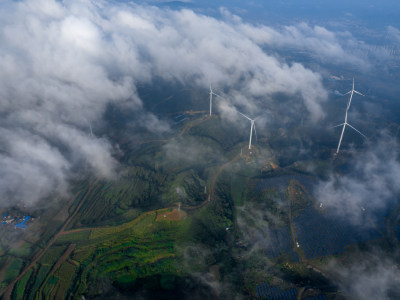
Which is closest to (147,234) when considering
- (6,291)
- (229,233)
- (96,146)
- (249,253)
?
(229,233)

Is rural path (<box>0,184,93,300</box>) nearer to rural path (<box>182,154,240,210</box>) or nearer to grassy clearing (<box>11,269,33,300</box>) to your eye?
grassy clearing (<box>11,269,33,300</box>)

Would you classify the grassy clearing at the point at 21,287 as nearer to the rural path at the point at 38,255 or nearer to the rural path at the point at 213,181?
the rural path at the point at 38,255

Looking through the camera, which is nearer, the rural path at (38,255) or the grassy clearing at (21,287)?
the grassy clearing at (21,287)

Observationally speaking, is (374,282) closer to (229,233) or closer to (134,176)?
(229,233)

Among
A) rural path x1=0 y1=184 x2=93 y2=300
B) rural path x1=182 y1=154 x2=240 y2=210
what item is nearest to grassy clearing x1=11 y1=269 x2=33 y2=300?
rural path x1=0 y1=184 x2=93 y2=300

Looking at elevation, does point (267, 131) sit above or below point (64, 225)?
above

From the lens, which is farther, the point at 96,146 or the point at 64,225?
the point at 96,146

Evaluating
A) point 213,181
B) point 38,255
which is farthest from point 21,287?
point 213,181

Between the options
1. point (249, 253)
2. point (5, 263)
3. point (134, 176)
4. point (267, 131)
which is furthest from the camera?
point (267, 131)

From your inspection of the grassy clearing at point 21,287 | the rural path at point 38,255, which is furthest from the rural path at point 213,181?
the grassy clearing at point 21,287

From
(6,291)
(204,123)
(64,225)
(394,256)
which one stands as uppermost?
(204,123)

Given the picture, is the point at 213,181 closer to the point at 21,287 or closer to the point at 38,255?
the point at 38,255
